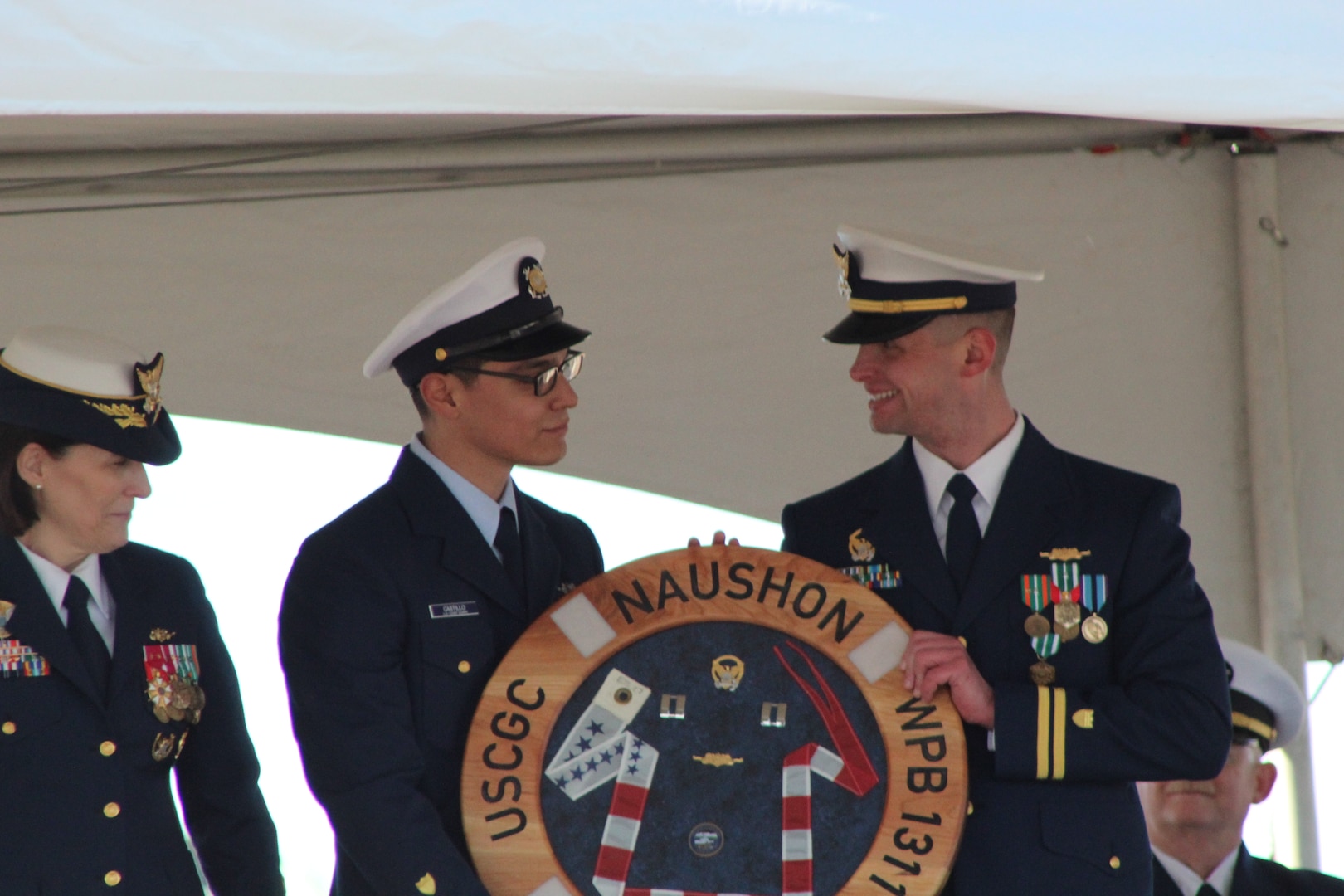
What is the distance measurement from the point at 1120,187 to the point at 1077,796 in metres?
2.18

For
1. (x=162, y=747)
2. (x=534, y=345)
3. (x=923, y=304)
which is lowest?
(x=162, y=747)

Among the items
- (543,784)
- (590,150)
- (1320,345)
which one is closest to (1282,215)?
(1320,345)

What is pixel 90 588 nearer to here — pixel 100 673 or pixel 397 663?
pixel 100 673

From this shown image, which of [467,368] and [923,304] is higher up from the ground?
[923,304]

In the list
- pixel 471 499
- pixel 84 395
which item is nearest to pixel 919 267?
pixel 471 499

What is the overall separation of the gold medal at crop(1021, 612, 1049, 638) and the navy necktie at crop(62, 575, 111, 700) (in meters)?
1.53

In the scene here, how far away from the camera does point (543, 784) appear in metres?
2.56

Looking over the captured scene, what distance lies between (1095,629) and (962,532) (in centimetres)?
27

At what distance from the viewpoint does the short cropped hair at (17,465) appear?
9.02 feet

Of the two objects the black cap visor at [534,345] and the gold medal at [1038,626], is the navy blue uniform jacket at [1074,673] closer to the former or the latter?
the gold medal at [1038,626]

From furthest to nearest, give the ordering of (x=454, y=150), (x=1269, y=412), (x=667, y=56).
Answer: (x=1269, y=412), (x=454, y=150), (x=667, y=56)

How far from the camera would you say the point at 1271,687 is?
380 centimetres

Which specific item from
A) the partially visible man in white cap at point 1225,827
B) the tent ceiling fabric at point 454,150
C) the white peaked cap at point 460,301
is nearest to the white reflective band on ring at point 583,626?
the white peaked cap at point 460,301

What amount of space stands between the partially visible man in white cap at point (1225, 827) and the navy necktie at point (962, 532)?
1.06 m
